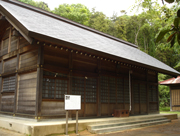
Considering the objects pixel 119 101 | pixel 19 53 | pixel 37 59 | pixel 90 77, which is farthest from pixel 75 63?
pixel 119 101

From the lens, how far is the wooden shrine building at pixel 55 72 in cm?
687


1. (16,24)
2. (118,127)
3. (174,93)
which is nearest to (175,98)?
(174,93)

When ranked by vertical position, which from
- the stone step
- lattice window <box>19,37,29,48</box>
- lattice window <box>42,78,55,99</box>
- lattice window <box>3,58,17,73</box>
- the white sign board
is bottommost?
the stone step

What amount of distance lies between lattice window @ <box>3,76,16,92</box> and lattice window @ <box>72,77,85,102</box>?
286 cm

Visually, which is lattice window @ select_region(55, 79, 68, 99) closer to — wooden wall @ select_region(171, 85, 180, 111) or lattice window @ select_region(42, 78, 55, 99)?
lattice window @ select_region(42, 78, 55, 99)

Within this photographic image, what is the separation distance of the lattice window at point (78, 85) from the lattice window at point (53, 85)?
18.0 inches

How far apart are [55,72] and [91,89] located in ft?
7.08

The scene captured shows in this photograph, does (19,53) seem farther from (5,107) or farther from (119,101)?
(119,101)

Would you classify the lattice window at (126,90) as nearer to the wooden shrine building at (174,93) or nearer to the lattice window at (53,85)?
the lattice window at (53,85)

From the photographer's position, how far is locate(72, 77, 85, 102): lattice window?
810cm

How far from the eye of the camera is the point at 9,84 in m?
8.98

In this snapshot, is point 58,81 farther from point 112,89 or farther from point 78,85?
point 112,89

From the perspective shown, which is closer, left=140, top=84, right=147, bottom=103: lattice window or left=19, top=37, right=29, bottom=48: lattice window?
left=19, top=37, right=29, bottom=48: lattice window

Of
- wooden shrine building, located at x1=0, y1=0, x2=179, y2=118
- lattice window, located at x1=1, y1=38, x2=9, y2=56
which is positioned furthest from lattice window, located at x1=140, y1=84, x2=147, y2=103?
lattice window, located at x1=1, y1=38, x2=9, y2=56
